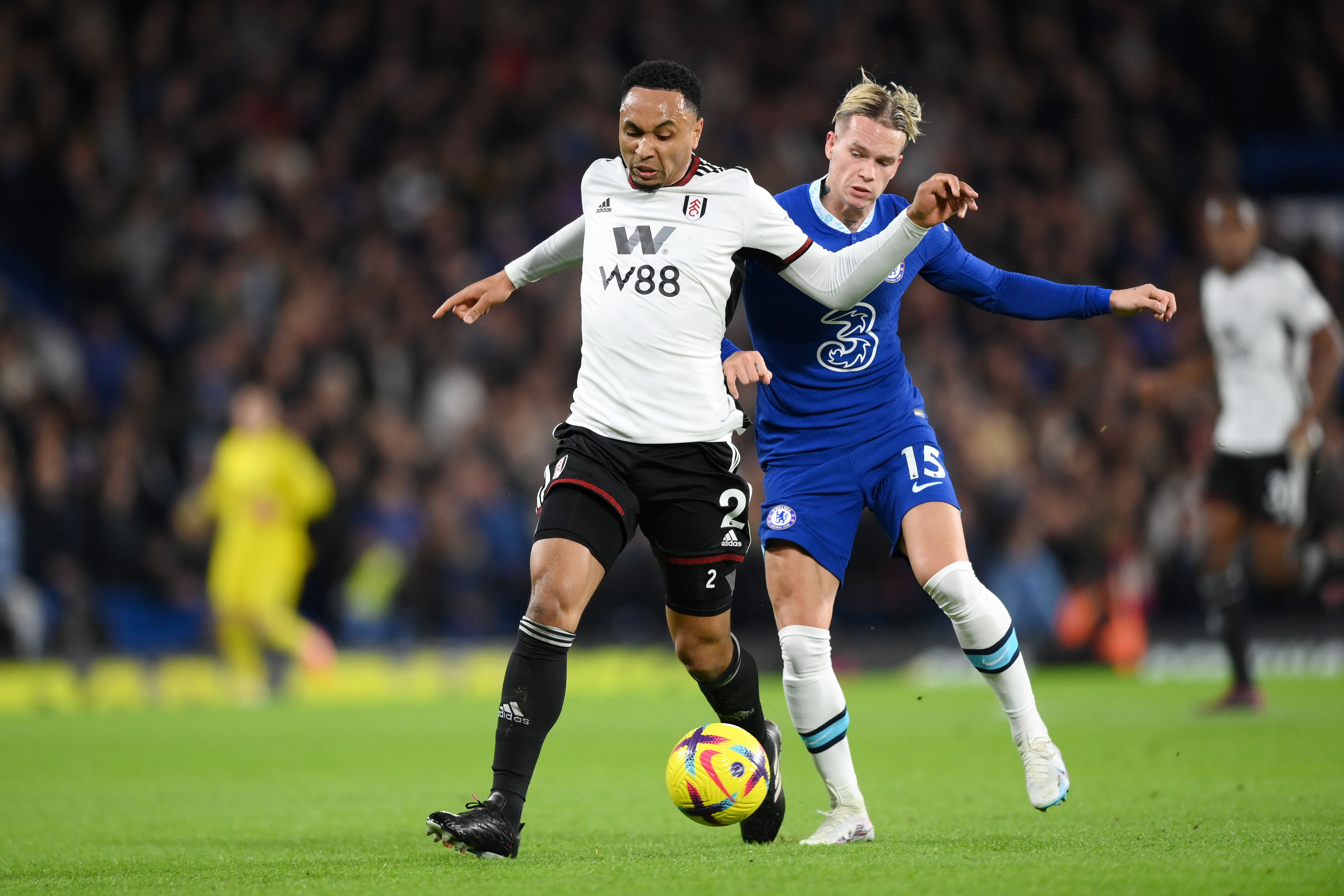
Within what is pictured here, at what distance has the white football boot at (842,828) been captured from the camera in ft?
16.3

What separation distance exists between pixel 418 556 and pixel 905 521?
9645mm

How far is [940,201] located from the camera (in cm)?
466

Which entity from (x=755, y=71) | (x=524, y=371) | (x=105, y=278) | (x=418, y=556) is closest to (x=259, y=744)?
(x=418, y=556)

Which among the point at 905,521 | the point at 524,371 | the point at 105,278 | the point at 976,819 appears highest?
the point at 105,278

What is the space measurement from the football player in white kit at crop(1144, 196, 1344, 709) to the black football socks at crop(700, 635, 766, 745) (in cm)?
495

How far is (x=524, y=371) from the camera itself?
53.1ft

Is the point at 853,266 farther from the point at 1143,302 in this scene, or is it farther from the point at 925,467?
the point at 1143,302

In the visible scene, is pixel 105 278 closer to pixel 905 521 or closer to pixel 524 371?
pixel 524 371

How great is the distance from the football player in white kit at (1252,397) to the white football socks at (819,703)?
4.82 m

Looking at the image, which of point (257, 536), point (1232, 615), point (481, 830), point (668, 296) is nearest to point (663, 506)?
point (668, 296)

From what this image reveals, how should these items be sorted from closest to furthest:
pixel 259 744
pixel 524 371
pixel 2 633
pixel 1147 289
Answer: pixel 1147 289
pixel 259 744
pixel 2 633
pixel 524 371

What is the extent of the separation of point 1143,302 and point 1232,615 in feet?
16.3

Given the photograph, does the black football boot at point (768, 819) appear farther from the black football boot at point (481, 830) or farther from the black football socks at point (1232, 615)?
the black football socks at point (1232, 615)

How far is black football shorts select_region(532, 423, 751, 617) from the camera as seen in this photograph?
4809mm
